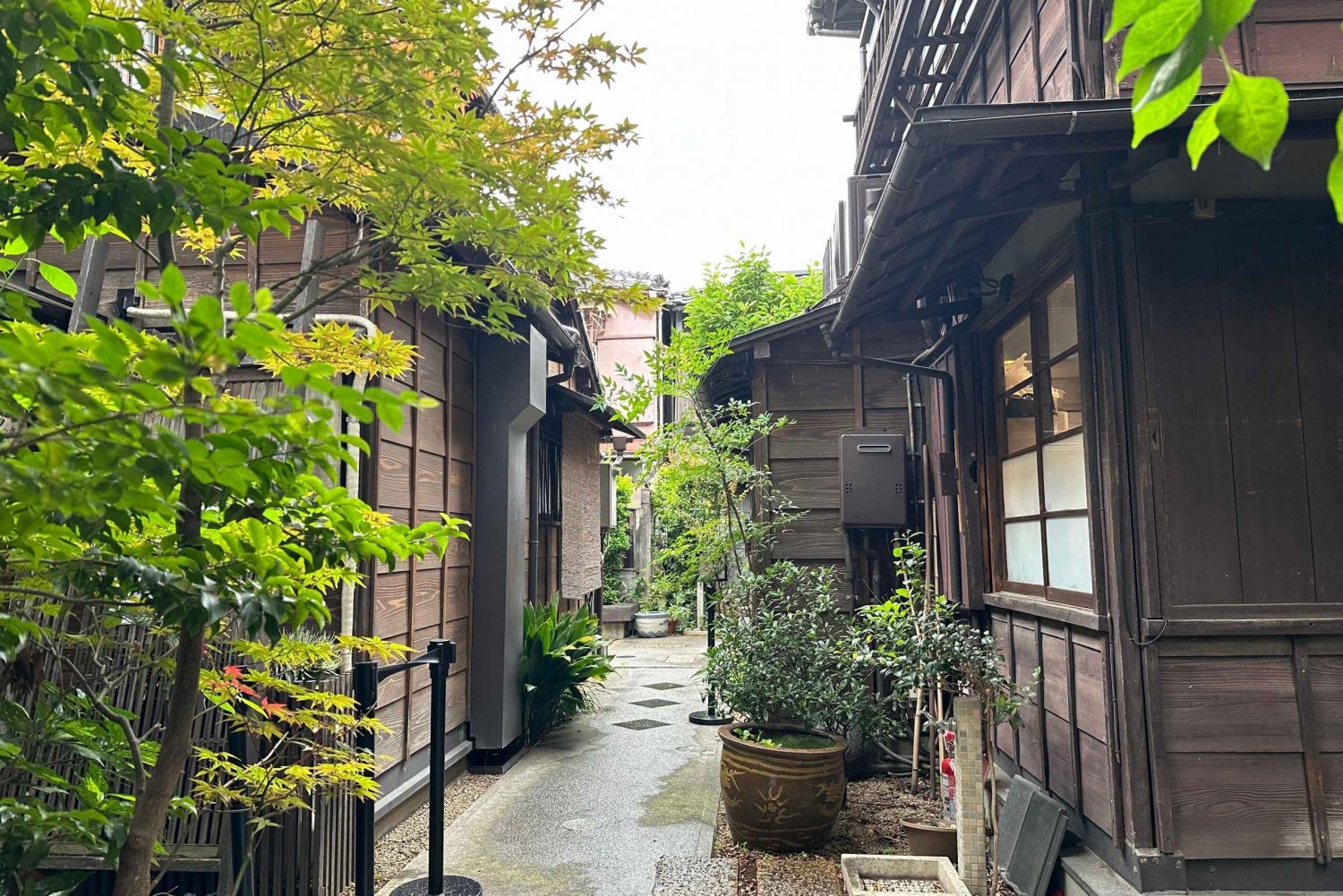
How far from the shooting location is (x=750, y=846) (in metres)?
4.92

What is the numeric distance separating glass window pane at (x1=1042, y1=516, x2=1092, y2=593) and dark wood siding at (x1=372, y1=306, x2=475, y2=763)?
12.4 ft

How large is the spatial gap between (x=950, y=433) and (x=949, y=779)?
2.53 metres

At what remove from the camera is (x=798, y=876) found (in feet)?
14.8

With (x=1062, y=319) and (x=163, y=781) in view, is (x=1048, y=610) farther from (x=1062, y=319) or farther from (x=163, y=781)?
(x=163, y=781)

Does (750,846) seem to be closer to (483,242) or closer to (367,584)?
(367,584)

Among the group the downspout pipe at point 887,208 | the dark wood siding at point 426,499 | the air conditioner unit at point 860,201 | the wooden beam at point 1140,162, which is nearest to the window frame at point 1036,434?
the wooden beam at point 1140,162

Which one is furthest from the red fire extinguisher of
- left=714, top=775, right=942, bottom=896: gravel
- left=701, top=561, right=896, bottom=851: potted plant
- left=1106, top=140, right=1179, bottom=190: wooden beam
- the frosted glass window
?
left=1106, top=140, right=1179, bottom=190: wooden beam

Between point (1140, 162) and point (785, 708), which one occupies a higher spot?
point (1140, 162)

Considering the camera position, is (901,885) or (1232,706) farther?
(901,885)

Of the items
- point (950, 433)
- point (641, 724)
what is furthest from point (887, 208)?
point (641, 724)

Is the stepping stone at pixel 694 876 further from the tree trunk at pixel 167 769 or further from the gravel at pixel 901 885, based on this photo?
the tree trunk at pixel 167 769

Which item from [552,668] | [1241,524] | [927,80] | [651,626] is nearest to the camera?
[1241,524]

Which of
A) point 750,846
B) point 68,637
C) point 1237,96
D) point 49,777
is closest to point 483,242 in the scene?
point 68,637

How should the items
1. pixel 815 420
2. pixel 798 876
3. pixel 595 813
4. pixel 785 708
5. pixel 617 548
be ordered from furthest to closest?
pixel 617 548
pixel 815 420
pixel 595 813
pixel 785 708
pixel 798 876
